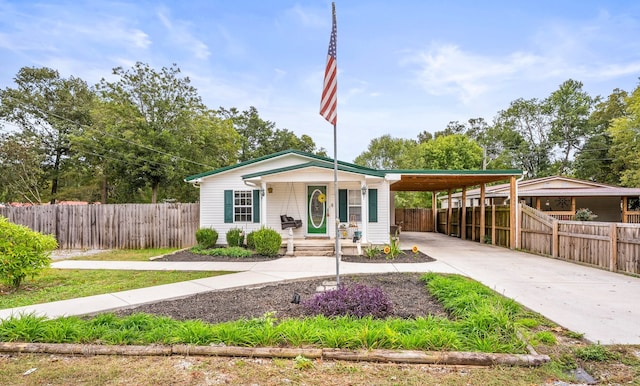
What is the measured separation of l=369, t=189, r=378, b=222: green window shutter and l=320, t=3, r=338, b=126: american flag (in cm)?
675

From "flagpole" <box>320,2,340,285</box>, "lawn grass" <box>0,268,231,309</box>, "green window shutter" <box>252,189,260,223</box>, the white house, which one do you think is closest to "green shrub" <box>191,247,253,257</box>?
the white house

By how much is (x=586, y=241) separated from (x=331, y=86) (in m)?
7.83

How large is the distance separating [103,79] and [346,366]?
2389 centimetres

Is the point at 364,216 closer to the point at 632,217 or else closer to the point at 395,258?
the point at 395,258

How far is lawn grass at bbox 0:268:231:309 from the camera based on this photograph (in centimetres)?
538

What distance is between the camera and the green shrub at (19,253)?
18.4ft

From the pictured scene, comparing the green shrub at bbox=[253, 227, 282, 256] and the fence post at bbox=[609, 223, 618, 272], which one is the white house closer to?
the green shrub at bbox=[253, 227, 282, 256]

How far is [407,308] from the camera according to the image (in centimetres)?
461

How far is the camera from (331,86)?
16.6 ft

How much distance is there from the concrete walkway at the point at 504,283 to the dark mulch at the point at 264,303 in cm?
42

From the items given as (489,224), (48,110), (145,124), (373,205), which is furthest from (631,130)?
(48,110)

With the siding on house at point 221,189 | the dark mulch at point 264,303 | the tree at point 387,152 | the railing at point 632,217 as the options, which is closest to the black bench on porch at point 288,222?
the siding on house at point 221,189

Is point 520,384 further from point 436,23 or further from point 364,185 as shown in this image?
point 436,23

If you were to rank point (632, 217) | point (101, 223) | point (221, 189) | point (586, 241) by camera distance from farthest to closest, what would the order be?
point (632, 217)
point (221, 189)
point (101, 223)
point (586, 241)
